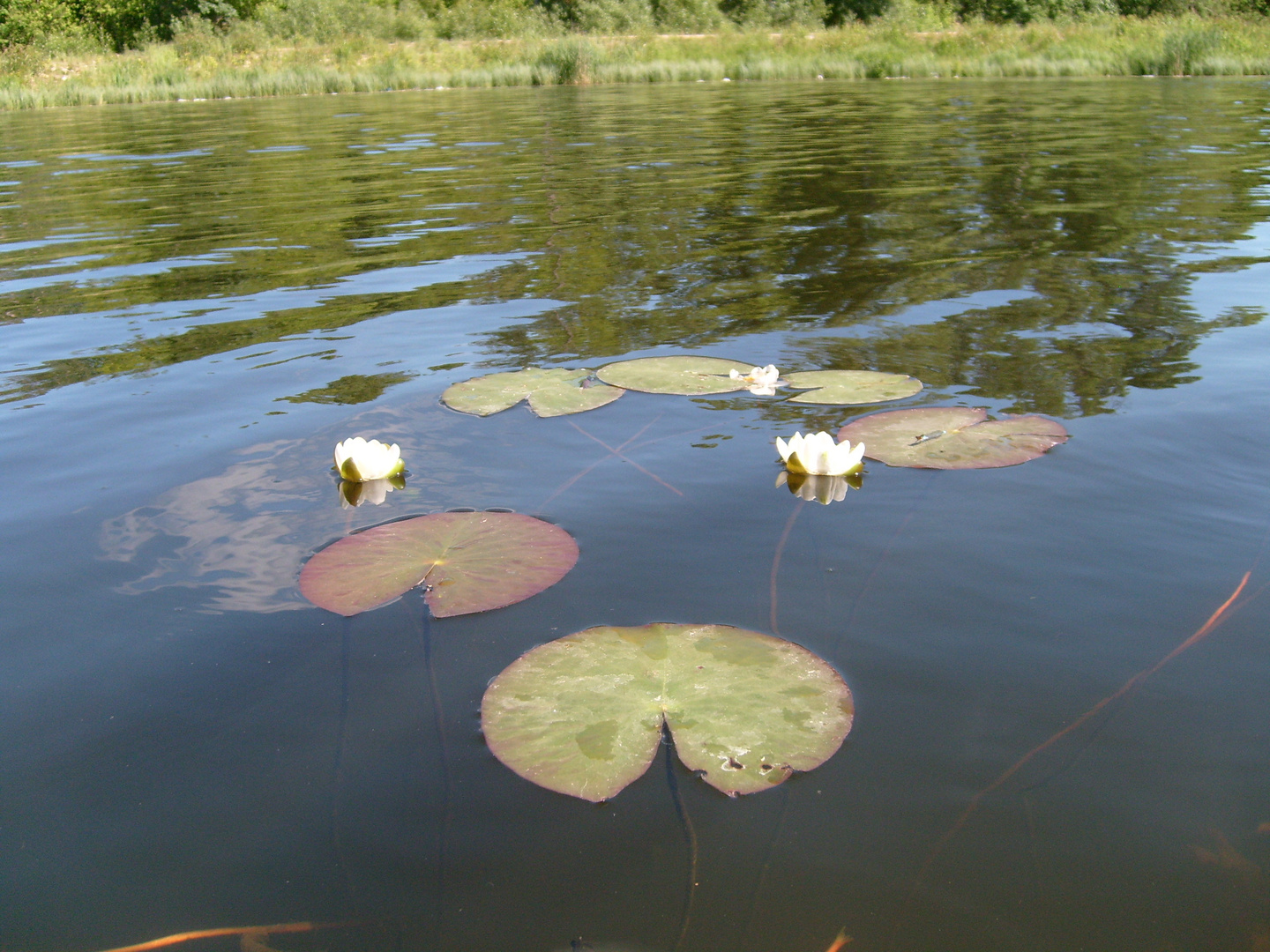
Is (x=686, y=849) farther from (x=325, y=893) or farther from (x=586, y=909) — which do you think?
(x=325, y=893)

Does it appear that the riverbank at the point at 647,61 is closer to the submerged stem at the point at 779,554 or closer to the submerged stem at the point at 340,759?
the submerged stem at the point at 779,554

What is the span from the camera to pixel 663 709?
132 centimetres

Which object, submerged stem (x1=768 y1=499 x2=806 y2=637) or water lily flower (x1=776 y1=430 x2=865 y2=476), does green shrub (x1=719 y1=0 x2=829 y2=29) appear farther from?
submerged stem (x1=768 y1=499 x2=806 y2=637)

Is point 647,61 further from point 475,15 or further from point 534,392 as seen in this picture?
point 534,392

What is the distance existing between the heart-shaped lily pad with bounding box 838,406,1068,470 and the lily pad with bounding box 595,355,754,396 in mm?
480

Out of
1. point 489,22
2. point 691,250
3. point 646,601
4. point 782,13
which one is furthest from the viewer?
point 489,22

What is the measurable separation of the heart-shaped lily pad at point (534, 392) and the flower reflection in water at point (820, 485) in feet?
2.32

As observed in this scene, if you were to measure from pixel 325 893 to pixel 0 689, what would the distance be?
2.55 ft

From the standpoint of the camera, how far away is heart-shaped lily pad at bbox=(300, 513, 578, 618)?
1670 millimetres

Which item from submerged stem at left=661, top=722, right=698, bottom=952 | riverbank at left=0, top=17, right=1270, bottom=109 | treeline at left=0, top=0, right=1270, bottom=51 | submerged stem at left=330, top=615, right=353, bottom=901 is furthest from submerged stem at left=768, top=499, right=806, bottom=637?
treeline at left=0, top=0, right=1270, bottom=51

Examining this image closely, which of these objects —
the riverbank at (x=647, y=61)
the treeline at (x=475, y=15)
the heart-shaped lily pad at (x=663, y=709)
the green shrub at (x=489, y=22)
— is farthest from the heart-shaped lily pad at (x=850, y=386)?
the green shrub at (x=489, y=22)

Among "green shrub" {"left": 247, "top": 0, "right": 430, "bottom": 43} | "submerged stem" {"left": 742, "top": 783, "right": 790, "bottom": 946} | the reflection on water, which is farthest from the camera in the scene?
"green shrub" {"left": 247, "top": 0, "right": 430, "bottom": 43}

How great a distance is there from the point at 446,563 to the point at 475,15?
3338cm

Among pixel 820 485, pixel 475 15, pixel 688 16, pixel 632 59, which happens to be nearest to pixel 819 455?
pixel 820 485
